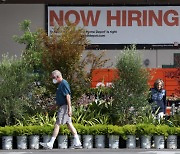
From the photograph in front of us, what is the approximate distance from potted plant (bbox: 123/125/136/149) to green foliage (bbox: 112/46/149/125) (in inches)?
30.6

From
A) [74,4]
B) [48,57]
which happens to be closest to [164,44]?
[74,4]

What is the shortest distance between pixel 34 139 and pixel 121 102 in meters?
2.39

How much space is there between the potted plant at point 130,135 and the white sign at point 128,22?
15648 mm

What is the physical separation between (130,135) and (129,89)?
4.64 feet

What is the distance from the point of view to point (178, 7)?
94.5 ft

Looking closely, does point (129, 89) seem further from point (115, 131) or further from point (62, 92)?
point (62, 92)

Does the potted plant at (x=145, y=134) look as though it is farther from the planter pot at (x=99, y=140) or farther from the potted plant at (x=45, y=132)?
the potted plant at (x=45, y=132)

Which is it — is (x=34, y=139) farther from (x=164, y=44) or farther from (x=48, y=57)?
(x=164, y=44)

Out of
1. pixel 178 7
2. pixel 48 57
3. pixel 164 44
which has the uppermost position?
pixel 178 7

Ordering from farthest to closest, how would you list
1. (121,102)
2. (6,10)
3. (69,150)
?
(6,10), (121,102), (69,150)

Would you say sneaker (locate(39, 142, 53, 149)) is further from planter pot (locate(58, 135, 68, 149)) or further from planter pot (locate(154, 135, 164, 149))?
planter pot (locate(154, 135, 164, 149))

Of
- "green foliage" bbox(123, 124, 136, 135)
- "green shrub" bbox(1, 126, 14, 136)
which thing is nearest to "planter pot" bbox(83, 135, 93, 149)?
"green foliage" bbox(123, 124, 136, 135)

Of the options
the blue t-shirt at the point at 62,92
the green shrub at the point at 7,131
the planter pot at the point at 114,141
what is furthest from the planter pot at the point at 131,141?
the green shrub at the point at 7,131

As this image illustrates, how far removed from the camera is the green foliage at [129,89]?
44.9ft
